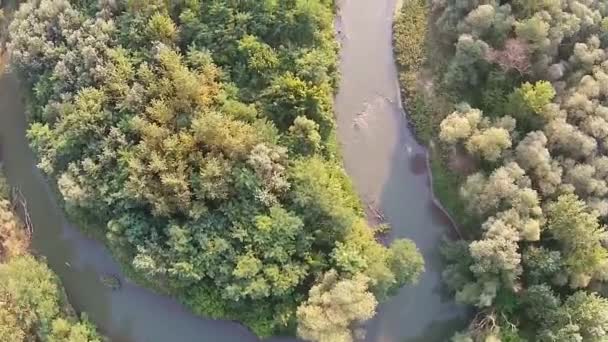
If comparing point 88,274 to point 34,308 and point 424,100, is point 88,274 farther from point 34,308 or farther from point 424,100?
point 424,100

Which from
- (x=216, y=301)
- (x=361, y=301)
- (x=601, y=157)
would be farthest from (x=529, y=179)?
(x=216, y=301)

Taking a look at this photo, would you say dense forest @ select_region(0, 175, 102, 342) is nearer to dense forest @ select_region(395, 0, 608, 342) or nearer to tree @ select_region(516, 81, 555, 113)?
dense forest @ select_region(395, 0, 608, 342)

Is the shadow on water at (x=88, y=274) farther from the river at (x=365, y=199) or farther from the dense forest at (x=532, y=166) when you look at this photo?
the dense forest at (x=532, y=166)

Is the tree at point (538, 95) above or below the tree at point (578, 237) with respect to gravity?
above

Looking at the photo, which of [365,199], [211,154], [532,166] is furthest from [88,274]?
[532,166]

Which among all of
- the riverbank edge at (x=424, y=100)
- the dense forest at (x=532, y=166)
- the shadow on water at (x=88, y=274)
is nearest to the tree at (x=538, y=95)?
the dense forest at (x=532, y=166)

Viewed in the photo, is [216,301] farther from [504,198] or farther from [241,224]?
[504,198]
